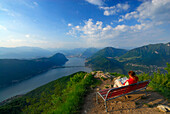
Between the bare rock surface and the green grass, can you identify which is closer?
the bare rock surface

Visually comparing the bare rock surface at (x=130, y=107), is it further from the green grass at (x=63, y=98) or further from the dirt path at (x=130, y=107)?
the green grass at (x=63, y=98)

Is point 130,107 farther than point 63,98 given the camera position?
No

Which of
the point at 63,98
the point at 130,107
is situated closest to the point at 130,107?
the point at 130,107

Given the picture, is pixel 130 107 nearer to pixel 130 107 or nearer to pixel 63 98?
pixel 130 107

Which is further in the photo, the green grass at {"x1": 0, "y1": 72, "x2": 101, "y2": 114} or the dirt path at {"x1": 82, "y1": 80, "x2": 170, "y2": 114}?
the green grass at {"x1": 0, "y1": 72, "x2": 101, "y2": 114}

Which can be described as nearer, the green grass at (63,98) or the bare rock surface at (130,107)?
the bare rock surface at (130,107)

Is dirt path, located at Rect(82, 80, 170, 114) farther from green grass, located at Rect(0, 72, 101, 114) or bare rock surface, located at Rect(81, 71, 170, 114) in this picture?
green grass, located at Rect(0, 72, 101, 114)

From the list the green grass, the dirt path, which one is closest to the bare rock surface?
the dirt path

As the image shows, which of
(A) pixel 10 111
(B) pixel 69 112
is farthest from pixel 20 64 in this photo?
Answer: (B) pixel 69 112

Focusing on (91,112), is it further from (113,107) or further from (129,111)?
(129,111)

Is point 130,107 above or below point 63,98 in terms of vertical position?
above

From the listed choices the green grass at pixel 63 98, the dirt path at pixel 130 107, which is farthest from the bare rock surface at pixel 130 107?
the green grass at pixel 63 98
